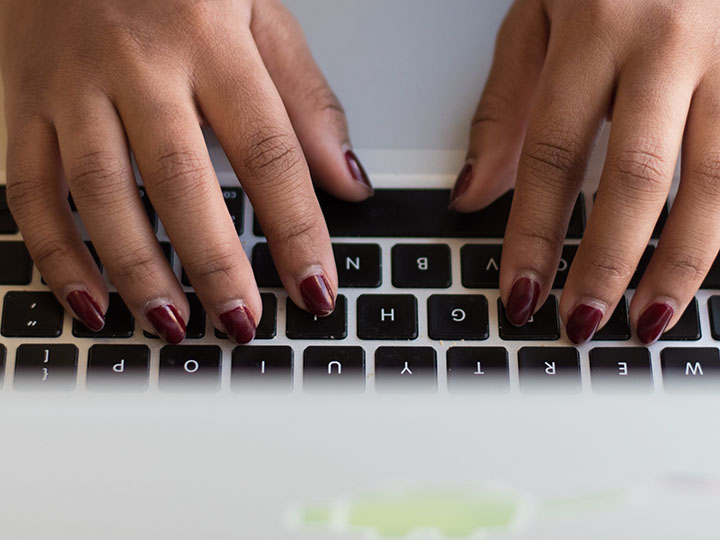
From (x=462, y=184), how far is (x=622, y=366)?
A: 20 cm

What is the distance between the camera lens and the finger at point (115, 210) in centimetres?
54

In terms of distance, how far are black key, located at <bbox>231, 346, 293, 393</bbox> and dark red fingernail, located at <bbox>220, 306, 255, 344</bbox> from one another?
11mm

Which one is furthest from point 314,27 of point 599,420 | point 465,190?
point 599,420

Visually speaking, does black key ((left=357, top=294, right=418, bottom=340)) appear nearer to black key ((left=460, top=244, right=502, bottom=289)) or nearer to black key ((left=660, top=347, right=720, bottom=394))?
black key ((left=460, top=244, right=502, bottom=289))

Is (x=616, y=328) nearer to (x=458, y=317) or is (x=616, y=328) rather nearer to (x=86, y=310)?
(x=458, y=317)

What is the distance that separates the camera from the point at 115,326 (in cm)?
56

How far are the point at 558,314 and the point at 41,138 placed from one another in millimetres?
457

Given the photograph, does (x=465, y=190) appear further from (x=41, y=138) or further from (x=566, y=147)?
(x=41, y=138)

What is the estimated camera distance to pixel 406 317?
55 centimetres

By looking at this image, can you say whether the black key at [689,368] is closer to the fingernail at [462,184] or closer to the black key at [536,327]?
the black key at [536,327]

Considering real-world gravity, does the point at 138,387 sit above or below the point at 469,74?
below

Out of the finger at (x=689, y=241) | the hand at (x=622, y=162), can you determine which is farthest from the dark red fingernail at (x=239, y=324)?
the finger at (x=689, y=241)

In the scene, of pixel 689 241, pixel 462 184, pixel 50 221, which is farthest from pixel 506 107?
pixel 50 221

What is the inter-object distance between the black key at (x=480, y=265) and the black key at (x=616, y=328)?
9cm
